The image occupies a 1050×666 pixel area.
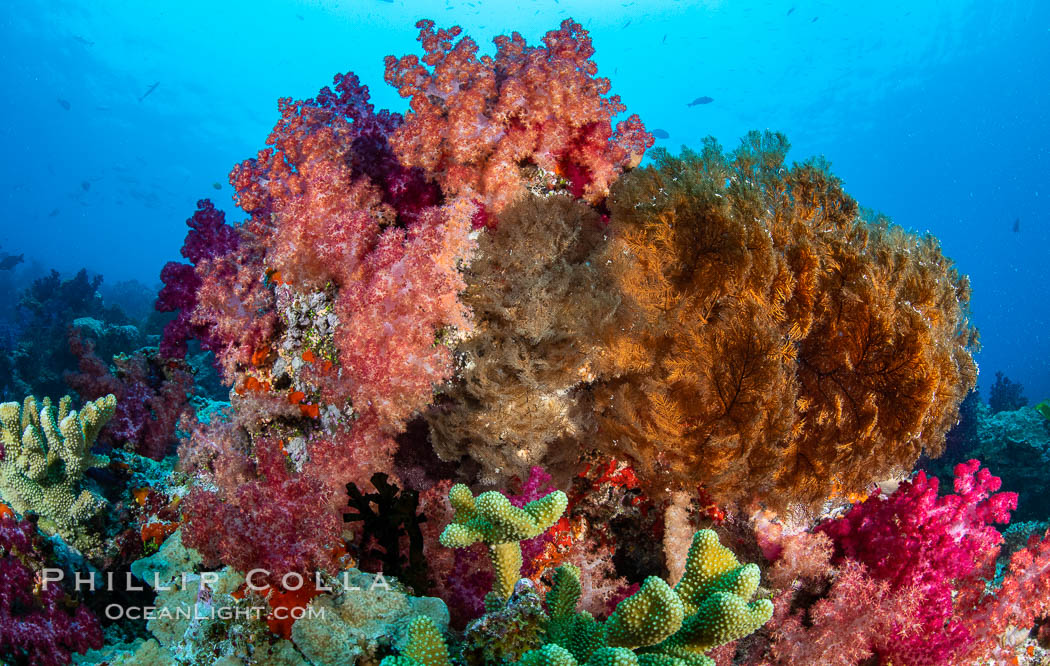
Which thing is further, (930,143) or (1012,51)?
(930,143)

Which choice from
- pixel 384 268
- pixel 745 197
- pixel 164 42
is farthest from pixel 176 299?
pixel 164 42

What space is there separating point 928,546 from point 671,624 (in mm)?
2965

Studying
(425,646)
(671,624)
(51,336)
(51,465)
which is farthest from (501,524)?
(51,336)

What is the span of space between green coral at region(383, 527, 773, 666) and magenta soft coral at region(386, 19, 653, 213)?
10.5ft

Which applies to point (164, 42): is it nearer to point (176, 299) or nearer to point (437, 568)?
point (176, 299)

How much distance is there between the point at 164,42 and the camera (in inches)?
2544

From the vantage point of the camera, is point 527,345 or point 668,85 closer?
point 527,345

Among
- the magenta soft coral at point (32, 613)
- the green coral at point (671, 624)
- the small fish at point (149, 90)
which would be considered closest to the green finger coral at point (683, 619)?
the green coral at point (671, 624)

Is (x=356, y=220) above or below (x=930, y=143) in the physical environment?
below

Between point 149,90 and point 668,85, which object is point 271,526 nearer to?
point 668,85

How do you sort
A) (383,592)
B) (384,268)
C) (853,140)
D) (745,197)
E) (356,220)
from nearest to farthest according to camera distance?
(383,592)
(745,197)
(384,268)
(356,220)
(853,140)

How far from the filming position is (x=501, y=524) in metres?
2.37

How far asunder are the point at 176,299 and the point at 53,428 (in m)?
1.92

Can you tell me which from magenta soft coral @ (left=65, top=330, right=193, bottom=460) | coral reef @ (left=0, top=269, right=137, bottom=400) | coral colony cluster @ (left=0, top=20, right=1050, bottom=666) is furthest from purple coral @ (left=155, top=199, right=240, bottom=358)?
coral reef @ (left=0, top=269, right=137, bottom=400)
